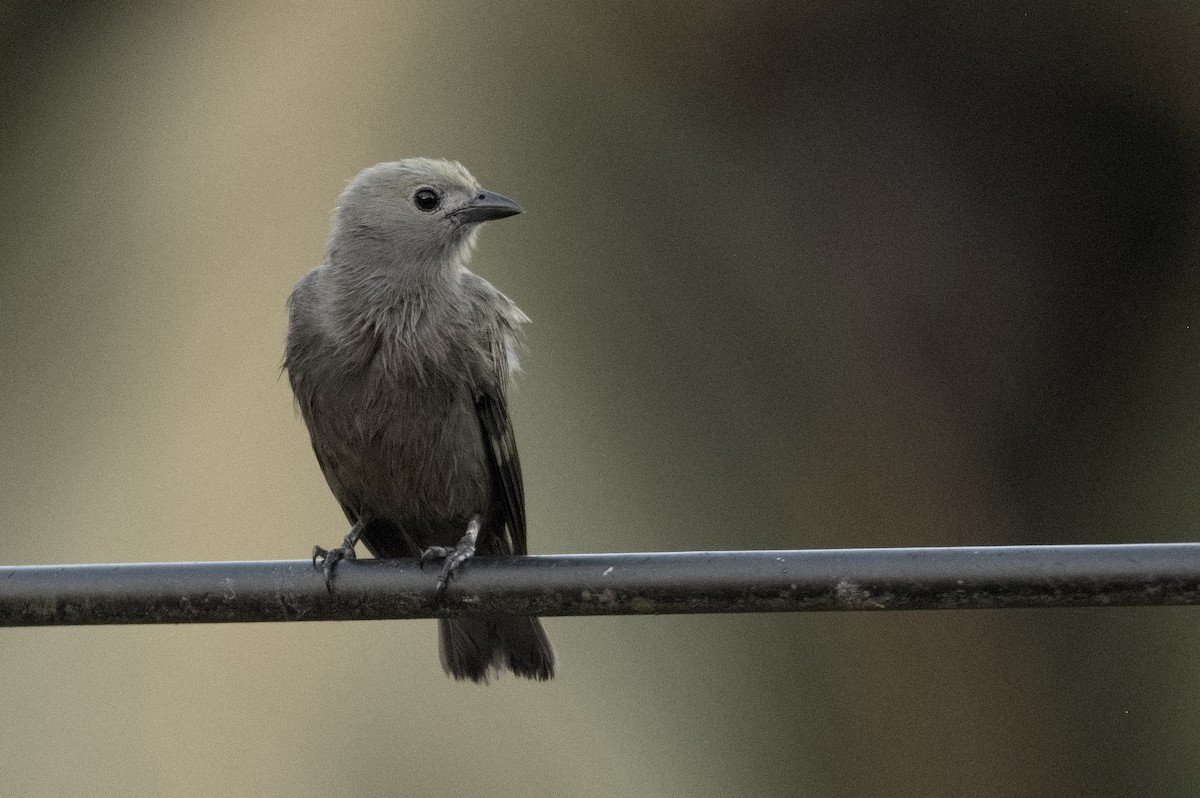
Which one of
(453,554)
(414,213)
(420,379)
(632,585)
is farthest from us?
(414,213)

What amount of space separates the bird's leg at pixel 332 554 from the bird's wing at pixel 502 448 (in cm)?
41

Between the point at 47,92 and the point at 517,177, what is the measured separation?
84.5 inches

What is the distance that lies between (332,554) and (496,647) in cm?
82

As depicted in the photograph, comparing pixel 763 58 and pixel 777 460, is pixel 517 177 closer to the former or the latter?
pixel 763 58

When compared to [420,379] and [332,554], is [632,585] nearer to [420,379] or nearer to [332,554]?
[332,554]

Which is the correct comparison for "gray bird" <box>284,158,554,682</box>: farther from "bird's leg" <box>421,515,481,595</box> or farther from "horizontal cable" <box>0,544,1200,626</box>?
"horizontal cable" <box>0,544,1200,626</box>

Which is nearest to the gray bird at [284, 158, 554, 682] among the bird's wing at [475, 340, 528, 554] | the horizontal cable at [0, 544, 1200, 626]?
the bird's wing at [475, 340, 528, 554]

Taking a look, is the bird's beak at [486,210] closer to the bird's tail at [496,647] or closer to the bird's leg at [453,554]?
the bird's leg at [453,554]

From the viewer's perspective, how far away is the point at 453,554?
2883mm

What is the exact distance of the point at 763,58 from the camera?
6441 millimetres

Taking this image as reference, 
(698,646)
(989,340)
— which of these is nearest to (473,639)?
(698,646)

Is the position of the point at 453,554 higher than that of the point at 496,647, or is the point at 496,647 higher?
the point at 453,554

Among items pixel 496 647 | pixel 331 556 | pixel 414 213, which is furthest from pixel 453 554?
pixel 414 213

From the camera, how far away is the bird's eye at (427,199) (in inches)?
153
